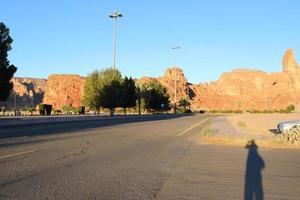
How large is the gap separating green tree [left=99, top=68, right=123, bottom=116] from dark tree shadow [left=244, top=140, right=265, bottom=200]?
59643 millimetres

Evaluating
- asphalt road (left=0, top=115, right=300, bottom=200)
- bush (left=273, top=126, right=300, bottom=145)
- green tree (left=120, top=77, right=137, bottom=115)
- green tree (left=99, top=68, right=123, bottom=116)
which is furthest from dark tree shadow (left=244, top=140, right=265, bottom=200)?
green tree (left=120, top=77, right=137, bottom=115)

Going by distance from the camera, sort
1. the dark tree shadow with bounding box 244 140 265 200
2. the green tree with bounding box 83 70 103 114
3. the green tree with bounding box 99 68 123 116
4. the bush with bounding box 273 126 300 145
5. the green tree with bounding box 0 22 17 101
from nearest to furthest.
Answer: the dark tree shadow with bounding box 244 140 265 200 < the bush with bounding box 273 126 300 145 < the green tree with bounding box 0 22 17 101 < the green tree with bounding box 99 68 123 116 < the green tree with bounding box 83 70 103 114

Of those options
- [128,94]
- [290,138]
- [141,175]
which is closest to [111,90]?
[128,94]

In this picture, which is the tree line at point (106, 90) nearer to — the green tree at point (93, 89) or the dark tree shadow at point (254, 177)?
the green tree at point (93, 89)

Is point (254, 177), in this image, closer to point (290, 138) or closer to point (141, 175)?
point (141, 175)

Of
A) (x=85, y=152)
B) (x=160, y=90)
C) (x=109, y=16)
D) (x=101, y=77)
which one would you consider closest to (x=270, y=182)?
(x=85, y=152)

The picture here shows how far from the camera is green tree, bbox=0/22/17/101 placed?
47219 mm

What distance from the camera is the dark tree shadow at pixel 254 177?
8277 mm

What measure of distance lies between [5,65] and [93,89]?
98.6ft

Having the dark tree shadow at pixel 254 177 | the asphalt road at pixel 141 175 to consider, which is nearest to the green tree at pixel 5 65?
the asphalt road at pixel 141 175

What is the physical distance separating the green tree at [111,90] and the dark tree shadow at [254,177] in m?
59.6

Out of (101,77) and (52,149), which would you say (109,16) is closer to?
(101,77)

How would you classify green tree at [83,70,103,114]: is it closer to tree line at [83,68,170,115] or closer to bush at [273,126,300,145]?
tree line at [83,68,170,115]

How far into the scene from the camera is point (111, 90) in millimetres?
75625
